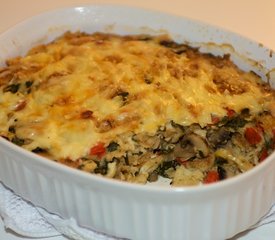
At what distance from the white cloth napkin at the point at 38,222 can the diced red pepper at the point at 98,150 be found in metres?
0.21

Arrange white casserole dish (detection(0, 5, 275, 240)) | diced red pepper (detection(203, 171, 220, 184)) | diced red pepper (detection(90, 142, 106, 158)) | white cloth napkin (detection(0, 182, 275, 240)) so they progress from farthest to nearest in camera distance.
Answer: diced red pepper (detection(203, 171, 220, 184)), diced red pepper (detection(90, 142, 106, 158)), white cloth napkin (detection(0, 182, 275, 240)), white casserole dish (detection(0, 5, 275, 240))

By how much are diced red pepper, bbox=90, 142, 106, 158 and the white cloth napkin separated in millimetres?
210

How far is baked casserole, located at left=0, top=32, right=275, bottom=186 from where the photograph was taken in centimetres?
179

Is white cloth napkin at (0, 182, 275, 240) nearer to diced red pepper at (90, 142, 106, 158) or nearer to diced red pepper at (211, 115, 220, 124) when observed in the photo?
diced red pepper at (90, 142, 106, 158)

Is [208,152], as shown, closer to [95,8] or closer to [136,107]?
[136,107]

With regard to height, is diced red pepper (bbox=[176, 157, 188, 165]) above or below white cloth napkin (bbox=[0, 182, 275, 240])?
above

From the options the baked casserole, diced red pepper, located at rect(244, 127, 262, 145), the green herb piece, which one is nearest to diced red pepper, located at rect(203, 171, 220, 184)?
the baked casserole

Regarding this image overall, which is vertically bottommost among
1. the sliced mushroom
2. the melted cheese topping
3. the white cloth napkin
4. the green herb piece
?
the white cloth napkin

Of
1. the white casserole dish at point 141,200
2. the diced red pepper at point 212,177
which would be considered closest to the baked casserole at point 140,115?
the diced red pepper at point 212,177

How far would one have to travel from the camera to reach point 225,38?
2.11 meters

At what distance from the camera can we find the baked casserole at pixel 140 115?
1.79 m

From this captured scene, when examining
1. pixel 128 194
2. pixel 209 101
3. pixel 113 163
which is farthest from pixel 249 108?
pixel 128 194

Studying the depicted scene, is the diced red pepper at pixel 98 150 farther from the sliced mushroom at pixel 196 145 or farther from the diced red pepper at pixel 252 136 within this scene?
the diced red pepper at pixel 252 136

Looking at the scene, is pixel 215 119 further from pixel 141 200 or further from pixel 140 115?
pixel 141 200
